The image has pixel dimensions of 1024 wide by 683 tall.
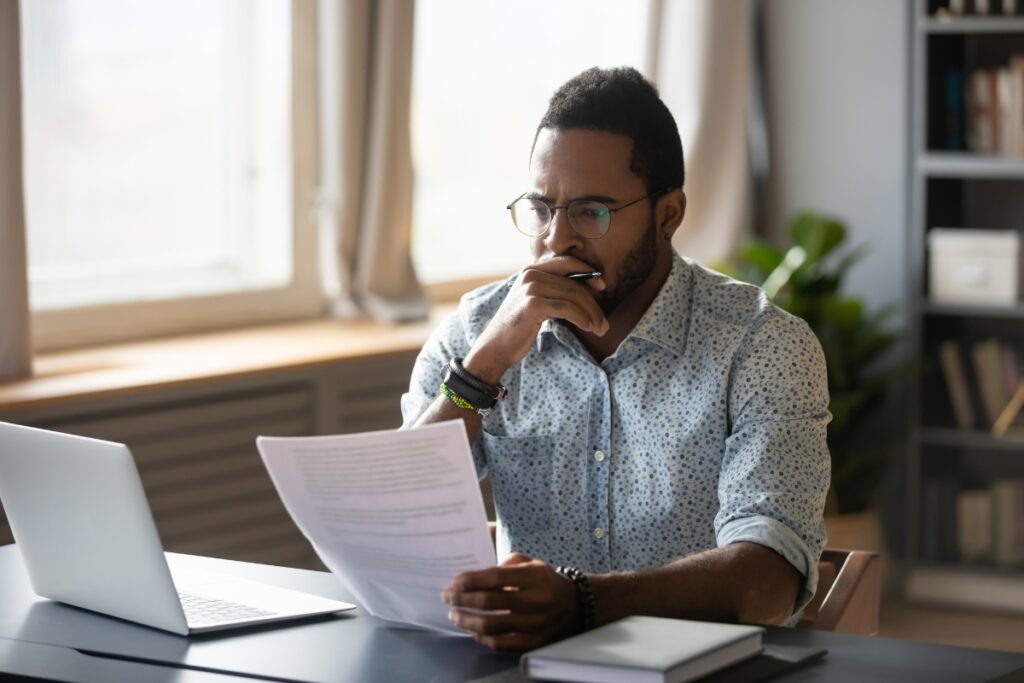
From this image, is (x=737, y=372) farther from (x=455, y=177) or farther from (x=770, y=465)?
(x=455, y=177)

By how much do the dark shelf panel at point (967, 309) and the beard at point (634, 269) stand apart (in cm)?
244

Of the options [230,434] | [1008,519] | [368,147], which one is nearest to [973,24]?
[1008,519]

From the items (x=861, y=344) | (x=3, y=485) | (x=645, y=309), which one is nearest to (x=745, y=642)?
(x=645, y=309)

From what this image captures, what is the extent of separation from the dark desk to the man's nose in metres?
0.58

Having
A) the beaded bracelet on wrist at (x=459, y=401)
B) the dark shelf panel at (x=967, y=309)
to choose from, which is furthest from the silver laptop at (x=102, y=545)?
the dark shelf panel at (x=967, y=309)

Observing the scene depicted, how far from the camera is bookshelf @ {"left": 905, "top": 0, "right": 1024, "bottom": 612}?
4.37 meters

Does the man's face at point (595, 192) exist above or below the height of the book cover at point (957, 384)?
above

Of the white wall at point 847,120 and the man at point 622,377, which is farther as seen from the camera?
the white wall at point 847,120

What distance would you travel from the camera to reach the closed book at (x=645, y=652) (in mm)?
1396

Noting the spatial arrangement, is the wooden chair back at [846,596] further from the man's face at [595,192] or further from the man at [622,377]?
the man's face at [595,192]

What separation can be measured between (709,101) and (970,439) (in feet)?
4.22

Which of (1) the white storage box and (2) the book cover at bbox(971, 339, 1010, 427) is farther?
(2) the book cover at bbox(971, 339, 1010, 427)

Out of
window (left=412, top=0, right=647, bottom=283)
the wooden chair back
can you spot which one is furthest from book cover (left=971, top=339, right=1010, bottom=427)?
the wooden chair back

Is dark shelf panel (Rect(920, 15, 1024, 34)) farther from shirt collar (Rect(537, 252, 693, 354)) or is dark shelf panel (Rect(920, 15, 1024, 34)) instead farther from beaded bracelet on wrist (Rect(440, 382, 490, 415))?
beaded bracelet on wrist (Rect(440, 382, 490, 415))
